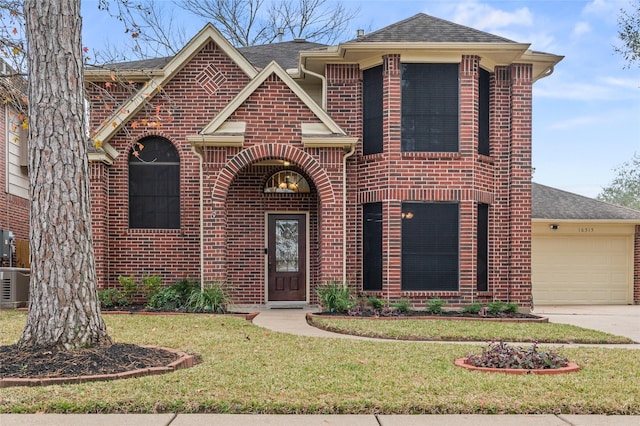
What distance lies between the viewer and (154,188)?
1292 centimetres

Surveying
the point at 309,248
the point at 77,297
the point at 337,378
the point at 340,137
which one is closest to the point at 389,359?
the point at 337,378

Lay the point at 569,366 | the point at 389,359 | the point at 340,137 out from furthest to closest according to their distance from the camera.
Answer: the point at 340,137, the point at 389,359, the point at 569,366

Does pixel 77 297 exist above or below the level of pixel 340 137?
below

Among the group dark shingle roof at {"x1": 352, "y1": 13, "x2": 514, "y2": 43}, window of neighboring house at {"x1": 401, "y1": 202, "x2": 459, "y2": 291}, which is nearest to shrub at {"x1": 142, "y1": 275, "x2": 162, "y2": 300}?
window of neighboring house at {"x1": 401, "y1": 202, "x2": 459, "y2": 291}

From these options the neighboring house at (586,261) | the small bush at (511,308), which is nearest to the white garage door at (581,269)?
the neighboring house at (586,261)

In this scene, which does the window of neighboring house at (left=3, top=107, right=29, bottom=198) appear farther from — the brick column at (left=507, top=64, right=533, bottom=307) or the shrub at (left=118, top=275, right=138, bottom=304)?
the brick column at (left=507, top=64, right=533, bottom=307)

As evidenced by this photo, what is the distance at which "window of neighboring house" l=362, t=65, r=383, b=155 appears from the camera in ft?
40.1

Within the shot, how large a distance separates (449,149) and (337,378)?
767 cm

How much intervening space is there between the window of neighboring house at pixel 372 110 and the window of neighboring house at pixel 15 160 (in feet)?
28.9

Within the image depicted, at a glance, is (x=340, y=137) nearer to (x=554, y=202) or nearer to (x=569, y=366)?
(x=569, y=366)

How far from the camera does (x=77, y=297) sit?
20.0ft

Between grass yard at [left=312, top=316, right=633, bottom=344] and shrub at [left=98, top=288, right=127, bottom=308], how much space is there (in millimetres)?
4402
